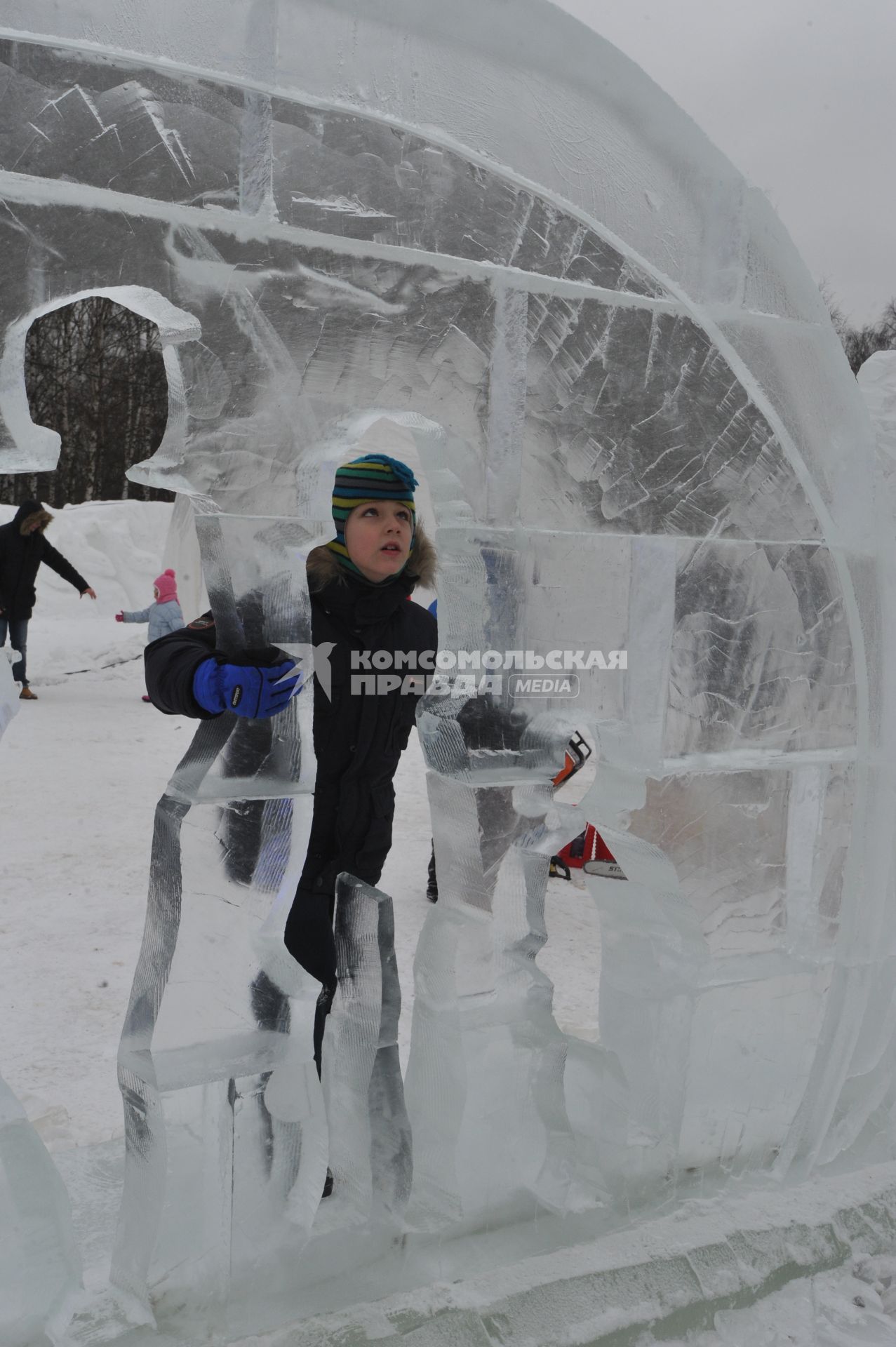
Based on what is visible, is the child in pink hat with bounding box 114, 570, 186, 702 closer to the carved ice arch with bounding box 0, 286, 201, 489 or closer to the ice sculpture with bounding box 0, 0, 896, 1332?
the ice sculpture with bounding box 0, 0, 896, 1332

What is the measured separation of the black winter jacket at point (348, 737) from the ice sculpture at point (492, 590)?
0.52 ft

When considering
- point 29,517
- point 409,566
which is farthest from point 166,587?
point 409,566

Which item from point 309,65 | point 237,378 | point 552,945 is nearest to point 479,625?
point 237,378

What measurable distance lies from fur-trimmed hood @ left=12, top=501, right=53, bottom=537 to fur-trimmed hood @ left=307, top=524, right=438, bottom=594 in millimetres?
6051

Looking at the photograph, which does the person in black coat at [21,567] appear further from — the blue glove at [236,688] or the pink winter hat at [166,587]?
the blue glove at [236,688]

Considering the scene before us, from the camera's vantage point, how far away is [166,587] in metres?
8.40

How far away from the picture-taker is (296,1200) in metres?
1.84

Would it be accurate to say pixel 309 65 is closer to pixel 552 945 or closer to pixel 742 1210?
pixel 742 1210

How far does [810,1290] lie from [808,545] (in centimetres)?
148

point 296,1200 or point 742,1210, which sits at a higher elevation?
point 296,1200

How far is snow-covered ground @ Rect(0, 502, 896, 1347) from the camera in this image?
2113 millimetres

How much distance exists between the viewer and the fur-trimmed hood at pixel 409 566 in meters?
2.05

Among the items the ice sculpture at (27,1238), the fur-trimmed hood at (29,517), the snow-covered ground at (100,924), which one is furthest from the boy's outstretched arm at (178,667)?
the fur-trimmed hood at (29,517)

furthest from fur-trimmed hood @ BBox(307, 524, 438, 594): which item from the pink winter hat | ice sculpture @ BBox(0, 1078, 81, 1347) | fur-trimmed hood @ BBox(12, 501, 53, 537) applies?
the pink winter hat
